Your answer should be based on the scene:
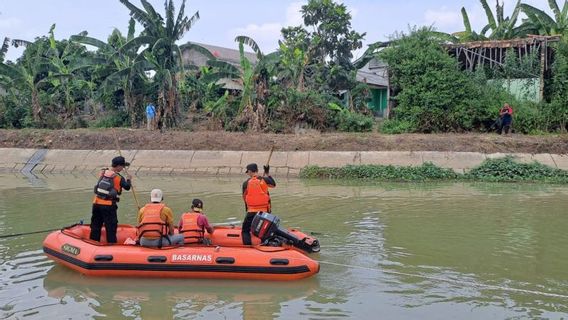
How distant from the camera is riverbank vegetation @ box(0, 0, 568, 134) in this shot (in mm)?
21625

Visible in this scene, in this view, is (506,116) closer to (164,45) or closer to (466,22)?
(466,22)

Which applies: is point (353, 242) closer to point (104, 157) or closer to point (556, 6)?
point (104, 157)

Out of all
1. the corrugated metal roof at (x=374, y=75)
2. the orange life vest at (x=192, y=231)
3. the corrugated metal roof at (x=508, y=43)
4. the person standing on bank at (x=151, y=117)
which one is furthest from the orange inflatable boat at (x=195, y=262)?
the corrugated metal roof at (x=374, y=75)

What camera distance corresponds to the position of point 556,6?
22875 millimetres

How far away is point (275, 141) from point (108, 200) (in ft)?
44.7

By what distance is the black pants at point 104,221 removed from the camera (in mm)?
8234

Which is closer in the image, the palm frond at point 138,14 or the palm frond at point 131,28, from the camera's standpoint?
the palm frond at point 138,14

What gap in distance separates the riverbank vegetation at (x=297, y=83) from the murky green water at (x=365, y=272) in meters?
8.53

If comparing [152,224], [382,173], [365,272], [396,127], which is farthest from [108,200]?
[396,127]

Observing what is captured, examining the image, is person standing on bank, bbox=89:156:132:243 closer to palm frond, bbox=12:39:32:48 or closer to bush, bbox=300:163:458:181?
bush, bbox=300:163:458:181

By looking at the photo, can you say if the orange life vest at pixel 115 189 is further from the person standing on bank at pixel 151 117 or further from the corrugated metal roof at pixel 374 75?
the corrugated metal roof at pixel 374 75

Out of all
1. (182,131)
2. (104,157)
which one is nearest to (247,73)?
(182,131)

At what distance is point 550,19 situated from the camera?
22.7m

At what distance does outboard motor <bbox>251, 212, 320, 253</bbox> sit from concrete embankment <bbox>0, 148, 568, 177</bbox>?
1172 cm
